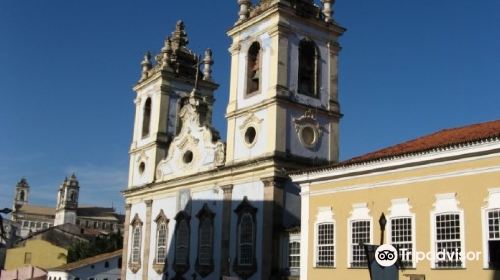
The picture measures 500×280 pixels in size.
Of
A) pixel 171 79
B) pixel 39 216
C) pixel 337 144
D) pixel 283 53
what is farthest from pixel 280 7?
pixel 39 216

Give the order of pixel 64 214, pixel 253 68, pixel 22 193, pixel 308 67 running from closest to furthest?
pixel 308 67 → pixel 253 68 → pixel 64 214 → pixel 22 193

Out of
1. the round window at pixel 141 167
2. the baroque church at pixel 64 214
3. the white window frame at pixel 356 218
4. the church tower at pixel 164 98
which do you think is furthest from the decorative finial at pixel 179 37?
the baroque church at pixel 64 214

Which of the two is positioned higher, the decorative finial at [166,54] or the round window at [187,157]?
the decorative finial at [166,54]

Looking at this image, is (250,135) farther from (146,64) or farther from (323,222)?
(146,64)

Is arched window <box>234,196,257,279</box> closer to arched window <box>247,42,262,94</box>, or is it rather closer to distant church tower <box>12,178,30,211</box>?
arched window <box>247,42,262,94</box>

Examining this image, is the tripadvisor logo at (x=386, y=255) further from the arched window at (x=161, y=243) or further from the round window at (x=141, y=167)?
the round window at (x=141, y=167)

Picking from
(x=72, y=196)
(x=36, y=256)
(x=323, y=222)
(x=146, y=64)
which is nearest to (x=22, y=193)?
(x=72, y=196)

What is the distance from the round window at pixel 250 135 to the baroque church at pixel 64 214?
89.5m

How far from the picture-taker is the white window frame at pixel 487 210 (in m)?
16.2

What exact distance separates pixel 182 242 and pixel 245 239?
17.8ft

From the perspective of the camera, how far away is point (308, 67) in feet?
92.4

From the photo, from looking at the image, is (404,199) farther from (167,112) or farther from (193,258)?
(167,112)

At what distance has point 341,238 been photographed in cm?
2008

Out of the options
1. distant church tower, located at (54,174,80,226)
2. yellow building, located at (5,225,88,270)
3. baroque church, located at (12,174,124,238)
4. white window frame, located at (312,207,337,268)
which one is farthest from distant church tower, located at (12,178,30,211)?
white window frame, located at (312,207,337,268)
